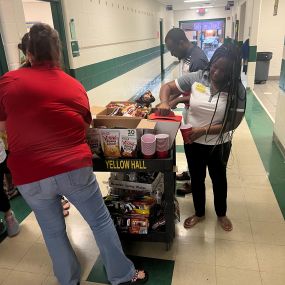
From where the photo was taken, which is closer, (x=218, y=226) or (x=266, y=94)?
(x=218, y=226)

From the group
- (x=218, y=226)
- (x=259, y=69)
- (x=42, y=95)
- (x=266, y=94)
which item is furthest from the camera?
(x=259, y=69)

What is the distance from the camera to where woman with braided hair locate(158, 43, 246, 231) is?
5.97ft

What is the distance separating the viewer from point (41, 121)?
1.30 meters

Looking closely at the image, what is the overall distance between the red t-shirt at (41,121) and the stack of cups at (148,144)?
380mm

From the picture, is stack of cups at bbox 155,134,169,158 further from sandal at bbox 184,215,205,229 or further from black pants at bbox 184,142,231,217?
sandal at bbox 184,215,205,229

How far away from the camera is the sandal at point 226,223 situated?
89.4 inches

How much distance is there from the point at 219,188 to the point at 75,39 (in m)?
3.01

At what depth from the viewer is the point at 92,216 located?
1.57 meters

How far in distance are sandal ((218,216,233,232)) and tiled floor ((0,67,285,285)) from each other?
1.6 inches

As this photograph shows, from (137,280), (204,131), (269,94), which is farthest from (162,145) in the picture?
(269,94)

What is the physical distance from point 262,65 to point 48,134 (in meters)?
8.25

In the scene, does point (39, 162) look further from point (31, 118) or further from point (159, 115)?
point (159, 115)

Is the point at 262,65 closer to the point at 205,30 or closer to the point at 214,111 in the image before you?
the point at 214,111

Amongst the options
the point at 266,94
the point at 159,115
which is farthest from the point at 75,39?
the point at 266,94
